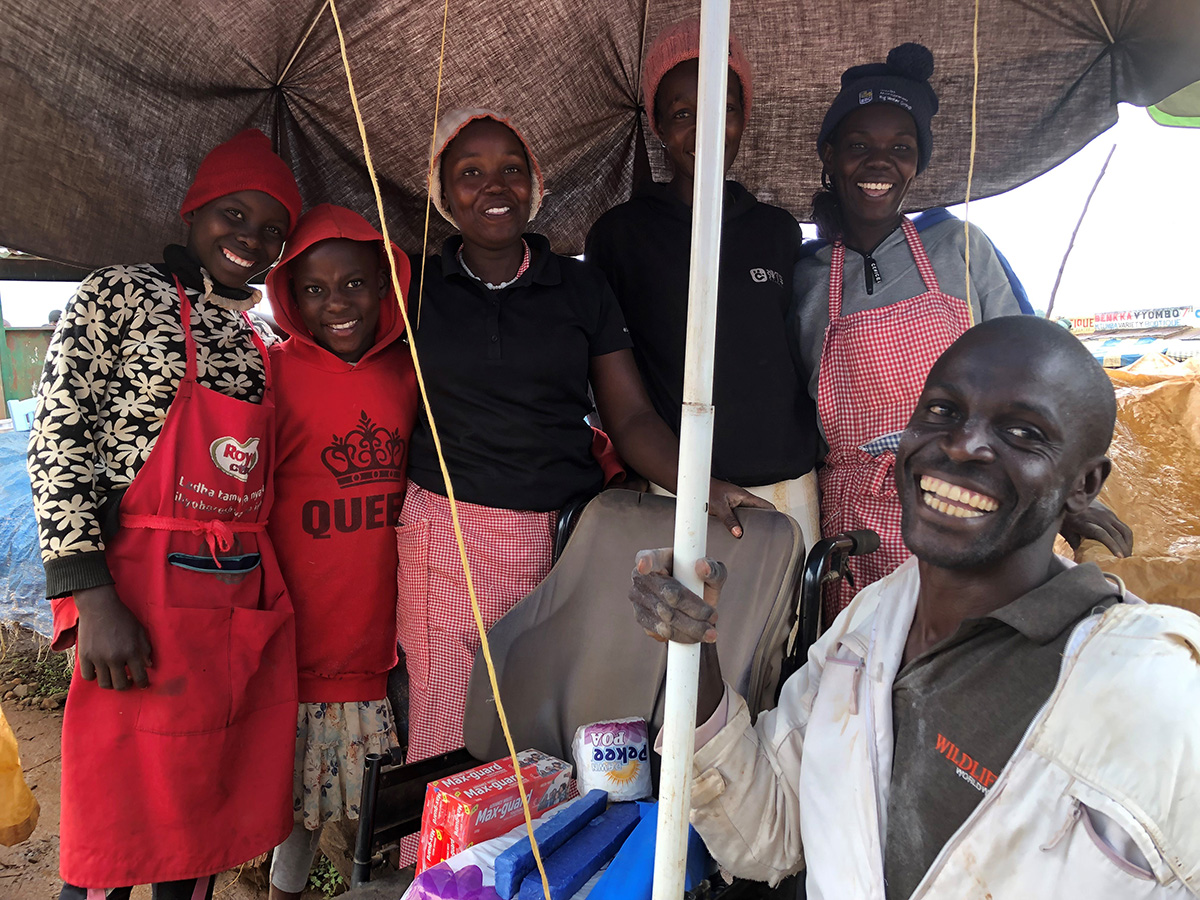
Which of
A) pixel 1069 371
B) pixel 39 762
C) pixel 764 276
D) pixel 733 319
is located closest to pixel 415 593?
pixel 733 319

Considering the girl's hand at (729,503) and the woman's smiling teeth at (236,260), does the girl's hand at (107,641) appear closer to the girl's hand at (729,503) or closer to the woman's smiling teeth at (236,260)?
the woman's smiling teeth at (236,260)

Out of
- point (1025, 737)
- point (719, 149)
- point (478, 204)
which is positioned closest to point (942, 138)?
point (478, 204)

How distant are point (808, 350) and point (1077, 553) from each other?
2.95 feet

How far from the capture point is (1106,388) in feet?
3.59

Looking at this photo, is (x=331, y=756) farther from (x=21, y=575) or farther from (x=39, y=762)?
(x=21, y=575)

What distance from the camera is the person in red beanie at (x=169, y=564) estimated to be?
1.74m

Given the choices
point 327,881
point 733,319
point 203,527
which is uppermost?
point 733,319

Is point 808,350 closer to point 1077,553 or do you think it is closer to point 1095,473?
point 1077,553

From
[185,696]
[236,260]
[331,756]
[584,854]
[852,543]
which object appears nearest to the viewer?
[584,854]

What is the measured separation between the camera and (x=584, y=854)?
1.33 meters

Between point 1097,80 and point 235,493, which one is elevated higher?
point 1097,80

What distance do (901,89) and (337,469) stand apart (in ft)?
6.20

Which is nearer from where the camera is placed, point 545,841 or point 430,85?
point 545,841

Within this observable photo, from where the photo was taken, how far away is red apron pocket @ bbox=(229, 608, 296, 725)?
6.31 feet
